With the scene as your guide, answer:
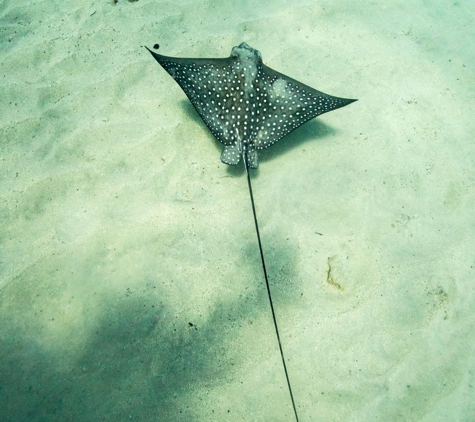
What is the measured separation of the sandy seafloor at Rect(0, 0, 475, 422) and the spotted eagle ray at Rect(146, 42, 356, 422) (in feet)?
1.38

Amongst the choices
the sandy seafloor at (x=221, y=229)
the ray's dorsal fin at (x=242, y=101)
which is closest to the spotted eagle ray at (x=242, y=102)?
the ray's dorsal fin at (x=242, y=101)

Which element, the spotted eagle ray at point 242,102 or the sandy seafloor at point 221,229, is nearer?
the sandy seafloor at point 221,229

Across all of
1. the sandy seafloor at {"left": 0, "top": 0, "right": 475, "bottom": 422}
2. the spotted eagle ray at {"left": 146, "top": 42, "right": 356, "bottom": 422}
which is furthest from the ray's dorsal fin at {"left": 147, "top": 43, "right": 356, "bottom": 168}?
the sandy seafloor at {"left": 0, "top": 0, "right": 475, "bottom": 422}

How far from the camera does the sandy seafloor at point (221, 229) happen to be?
3.09 metres

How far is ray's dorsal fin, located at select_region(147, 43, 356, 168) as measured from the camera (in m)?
3.86

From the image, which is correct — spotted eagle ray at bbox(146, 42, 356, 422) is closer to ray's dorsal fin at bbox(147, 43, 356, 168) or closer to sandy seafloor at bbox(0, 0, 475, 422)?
ray's dorsal fin at bbox(147, 43, 356, 168)

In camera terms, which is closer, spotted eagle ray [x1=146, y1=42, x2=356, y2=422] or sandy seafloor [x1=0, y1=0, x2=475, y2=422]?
sandy seafloor [x1=0, y1=0, x2=475, y2=422]

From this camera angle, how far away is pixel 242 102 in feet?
12.7

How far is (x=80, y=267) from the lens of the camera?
3.45 metres

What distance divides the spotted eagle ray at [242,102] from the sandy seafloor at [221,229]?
42 centimetres

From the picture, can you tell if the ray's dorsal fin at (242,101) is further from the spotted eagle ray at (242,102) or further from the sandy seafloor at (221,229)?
the sandy seafloor at (221,229)

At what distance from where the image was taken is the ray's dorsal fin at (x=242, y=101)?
12.7 feet

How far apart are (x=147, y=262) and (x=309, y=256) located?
1841 mm

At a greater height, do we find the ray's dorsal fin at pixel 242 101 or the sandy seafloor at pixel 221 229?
the ray's dorsal fin at pixel 242 101
